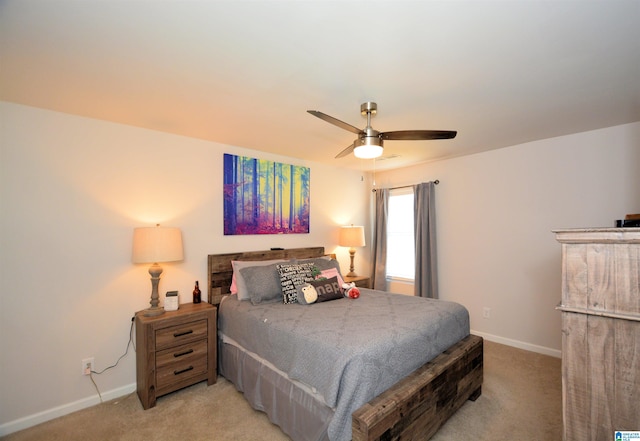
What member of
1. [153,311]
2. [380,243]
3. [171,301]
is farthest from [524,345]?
[153,311]

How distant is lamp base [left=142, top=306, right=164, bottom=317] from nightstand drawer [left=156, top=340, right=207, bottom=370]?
320 millimetres

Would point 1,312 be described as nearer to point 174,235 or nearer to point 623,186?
point 174,235

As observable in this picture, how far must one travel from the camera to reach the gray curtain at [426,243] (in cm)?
417

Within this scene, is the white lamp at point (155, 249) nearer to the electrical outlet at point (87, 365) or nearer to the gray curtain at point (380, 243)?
the electrical outlet at point (87, 365)

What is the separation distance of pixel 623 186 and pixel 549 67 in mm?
1975

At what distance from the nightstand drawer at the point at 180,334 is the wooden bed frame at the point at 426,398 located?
5.56 ft

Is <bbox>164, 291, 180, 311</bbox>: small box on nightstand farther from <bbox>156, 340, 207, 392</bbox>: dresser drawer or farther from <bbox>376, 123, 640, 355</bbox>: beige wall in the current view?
<bbox>376, 123, 640, 355</bbox>: beige wall

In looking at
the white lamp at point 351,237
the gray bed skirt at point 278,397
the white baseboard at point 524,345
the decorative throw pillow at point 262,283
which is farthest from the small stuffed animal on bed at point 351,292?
the white baseboard at point 524,345

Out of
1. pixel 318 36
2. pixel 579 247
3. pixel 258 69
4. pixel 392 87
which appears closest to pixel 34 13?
pixel 258 69

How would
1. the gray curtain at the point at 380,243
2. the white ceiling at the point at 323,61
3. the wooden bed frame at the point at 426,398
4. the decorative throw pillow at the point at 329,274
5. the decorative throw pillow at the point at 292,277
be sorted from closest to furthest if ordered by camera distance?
the white ceiling at the point at 323,61, the wooden bed frame at the point at 426,398, the decorative throw pillow at the point at 292,277, the decorative throw pillow at the point at 329,274, the gray curtain at the point at 380,243

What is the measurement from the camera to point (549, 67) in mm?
1825

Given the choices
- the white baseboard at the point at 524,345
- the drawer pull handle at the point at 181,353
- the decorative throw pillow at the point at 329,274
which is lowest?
the white baseboard at the point at 524,345

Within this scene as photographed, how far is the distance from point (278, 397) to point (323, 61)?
90.4 inches

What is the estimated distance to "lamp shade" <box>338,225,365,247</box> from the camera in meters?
4.27
